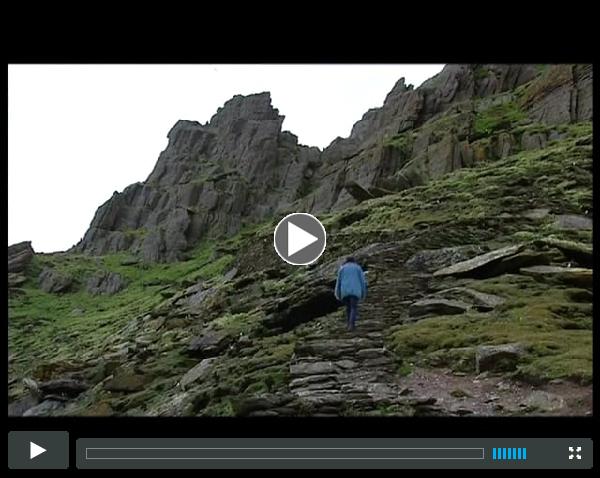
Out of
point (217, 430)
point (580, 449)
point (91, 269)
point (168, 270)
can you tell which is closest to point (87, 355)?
point (217, 430)

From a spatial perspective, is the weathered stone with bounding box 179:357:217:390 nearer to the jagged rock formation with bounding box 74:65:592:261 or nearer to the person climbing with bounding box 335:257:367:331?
the person climbing with bounding box 335:257:367:331

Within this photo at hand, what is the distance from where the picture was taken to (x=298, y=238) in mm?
6172

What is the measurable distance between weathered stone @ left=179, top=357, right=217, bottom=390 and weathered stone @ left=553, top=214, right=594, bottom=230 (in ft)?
23.0

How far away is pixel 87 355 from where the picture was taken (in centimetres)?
1355

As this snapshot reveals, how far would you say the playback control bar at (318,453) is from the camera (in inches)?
185

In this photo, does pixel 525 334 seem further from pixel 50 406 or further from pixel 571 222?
pixel 50 406

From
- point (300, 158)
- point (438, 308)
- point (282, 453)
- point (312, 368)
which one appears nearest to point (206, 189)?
point (300, 158)

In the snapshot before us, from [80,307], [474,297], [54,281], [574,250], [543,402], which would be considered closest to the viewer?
[543,402]

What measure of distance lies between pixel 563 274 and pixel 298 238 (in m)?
6.13

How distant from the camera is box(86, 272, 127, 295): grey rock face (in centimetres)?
4128

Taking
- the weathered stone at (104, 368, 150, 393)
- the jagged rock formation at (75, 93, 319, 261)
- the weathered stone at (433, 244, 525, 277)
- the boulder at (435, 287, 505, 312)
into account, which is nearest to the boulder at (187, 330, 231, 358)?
the weathered stone at (104, 368, 150, 393)
